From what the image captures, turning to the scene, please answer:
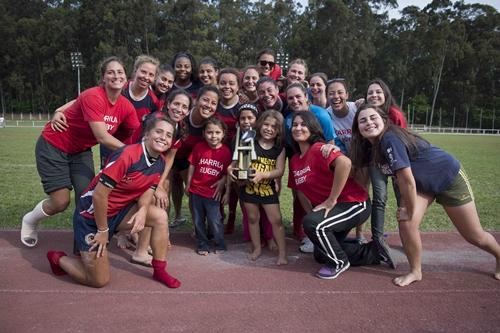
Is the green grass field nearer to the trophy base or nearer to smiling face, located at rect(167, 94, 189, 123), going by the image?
the trophy base

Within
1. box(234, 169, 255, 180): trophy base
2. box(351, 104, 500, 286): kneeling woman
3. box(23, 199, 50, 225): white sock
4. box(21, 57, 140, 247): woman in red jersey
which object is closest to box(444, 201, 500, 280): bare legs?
box(351, 104, 500, 286): kneeling woman

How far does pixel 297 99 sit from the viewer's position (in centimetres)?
441

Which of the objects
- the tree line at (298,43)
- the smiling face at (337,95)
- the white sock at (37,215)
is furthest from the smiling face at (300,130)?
the tree line at (298,43)

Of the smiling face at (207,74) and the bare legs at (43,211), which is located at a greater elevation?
the smiling face at (207,74)

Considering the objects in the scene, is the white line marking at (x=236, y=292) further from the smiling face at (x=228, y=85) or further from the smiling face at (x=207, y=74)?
the smiling face at (x=207, y=74)

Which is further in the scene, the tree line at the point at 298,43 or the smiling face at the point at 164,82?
the tree line at the point at 298,43

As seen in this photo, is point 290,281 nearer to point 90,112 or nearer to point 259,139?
point 259,139

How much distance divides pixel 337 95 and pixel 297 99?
52 centimetres

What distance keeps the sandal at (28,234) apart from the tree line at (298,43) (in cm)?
4596

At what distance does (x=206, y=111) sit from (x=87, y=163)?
4.71 feet

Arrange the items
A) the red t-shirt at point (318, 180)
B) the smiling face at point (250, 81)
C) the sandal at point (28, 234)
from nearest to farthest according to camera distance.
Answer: the red t-shirt at point (318, 180) → the sandal at point (28, 234) → the smiling face at point (250, 81)

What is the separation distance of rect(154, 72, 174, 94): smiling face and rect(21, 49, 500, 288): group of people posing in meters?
0.01

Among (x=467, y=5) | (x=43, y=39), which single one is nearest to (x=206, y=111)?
(x=43, y=39)

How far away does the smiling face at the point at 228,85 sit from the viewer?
184 inches
